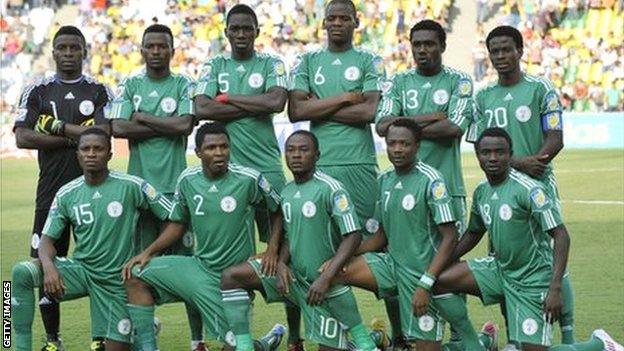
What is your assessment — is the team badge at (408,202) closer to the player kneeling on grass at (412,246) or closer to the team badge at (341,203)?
the player kneeling on grass at (412,246)

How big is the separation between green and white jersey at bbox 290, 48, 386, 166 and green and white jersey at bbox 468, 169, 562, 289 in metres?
1.28

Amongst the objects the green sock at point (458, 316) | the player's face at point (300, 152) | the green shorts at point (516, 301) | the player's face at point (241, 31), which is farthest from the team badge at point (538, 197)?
the player's face at point (241, 31)

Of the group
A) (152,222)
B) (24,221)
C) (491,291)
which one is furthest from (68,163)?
(24,221)

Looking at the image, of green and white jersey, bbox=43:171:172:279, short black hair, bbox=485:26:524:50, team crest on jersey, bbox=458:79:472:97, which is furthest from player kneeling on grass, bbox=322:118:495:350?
green and white jersey, bbox=43:171:172:279

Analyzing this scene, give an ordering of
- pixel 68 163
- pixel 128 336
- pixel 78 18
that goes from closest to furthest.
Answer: pixel 128 336 → pixel 68 163 → pixel 78 18

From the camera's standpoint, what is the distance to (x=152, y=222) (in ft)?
30.5

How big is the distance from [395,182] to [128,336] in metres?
2.02

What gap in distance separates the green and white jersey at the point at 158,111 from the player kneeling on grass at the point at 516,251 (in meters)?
2.15

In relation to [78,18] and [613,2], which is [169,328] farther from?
[78,18]

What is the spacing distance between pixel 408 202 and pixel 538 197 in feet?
2.72

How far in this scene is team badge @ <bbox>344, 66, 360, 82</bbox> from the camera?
9336mm

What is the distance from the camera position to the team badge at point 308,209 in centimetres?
856

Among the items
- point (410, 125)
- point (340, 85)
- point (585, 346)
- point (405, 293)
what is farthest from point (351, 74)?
point (585, 346)

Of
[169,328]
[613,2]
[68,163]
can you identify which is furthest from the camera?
[613,2]
